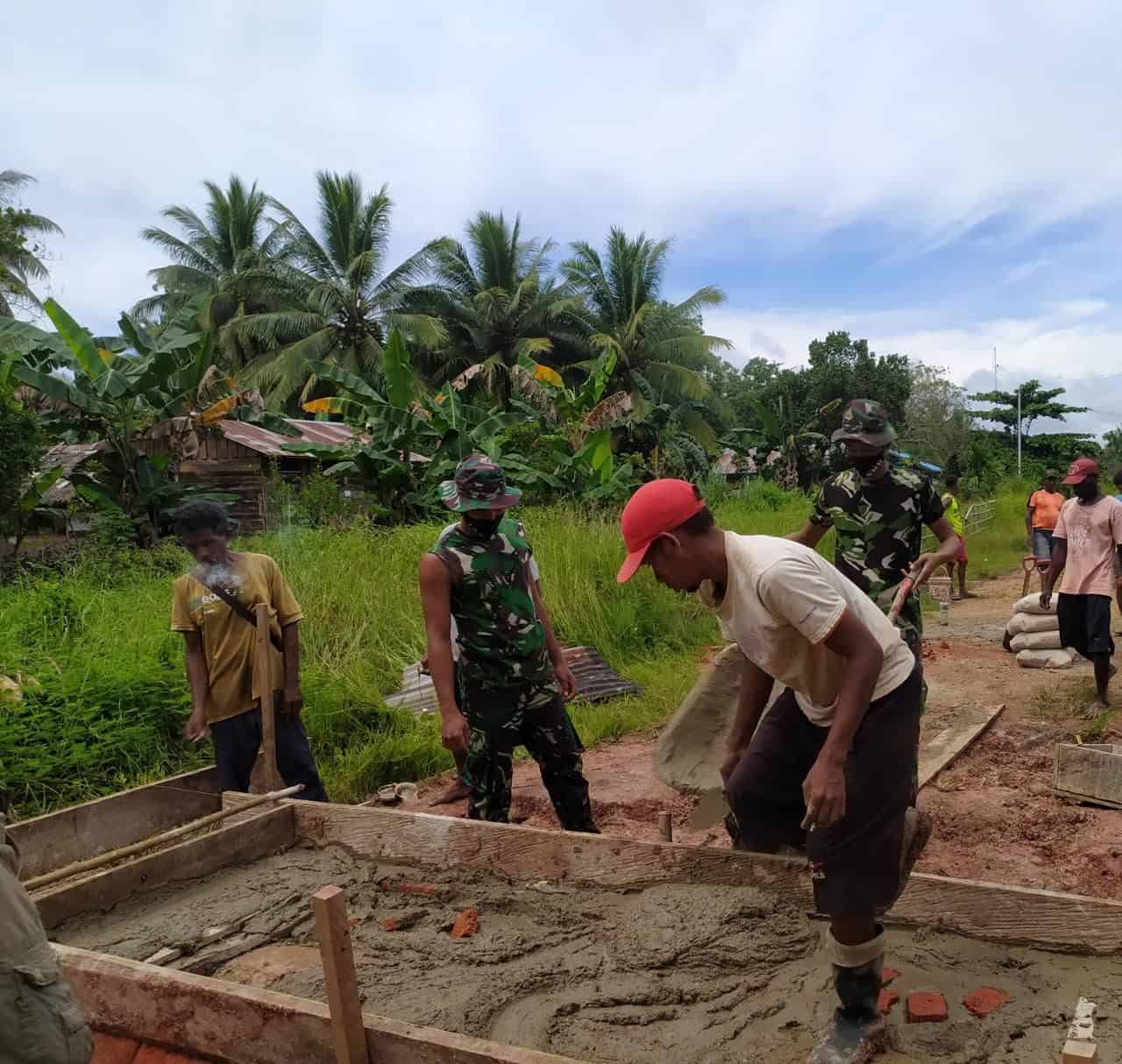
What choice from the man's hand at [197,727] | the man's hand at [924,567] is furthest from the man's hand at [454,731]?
the man's hand at [924,567]

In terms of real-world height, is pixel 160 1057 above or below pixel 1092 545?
below

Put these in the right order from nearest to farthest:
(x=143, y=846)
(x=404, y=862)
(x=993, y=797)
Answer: (x=143, y=846) < (x=404, y=862) < (x=993, y=797)

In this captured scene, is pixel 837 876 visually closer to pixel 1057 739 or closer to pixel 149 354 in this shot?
pixel 1057 739

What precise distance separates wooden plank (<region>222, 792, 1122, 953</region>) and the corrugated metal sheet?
2.75m

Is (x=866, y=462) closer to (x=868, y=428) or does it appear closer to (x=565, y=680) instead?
(x=868, y=428)

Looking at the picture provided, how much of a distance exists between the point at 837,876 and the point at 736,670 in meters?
2.17

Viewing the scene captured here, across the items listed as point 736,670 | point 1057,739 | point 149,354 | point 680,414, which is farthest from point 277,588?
point 680,414

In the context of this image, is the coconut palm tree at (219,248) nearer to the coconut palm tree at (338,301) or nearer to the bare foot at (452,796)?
the coconut palm tree at (338,301)

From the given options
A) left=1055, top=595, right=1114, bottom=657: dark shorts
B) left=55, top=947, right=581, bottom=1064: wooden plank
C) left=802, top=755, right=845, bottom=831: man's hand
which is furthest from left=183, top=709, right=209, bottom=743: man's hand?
left=1055, top=595, right=1114, bottom=657: dark shorts

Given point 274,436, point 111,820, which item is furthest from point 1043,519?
point 274,436

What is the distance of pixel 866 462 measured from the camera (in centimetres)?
374

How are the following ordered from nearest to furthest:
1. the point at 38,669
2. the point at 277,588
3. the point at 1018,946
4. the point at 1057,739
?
the point at 1018,946 < the point at 277,588 < the point at 1057,739 < the point at 38,669

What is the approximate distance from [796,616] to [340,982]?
4.17 feet

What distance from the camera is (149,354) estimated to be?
1053cm
